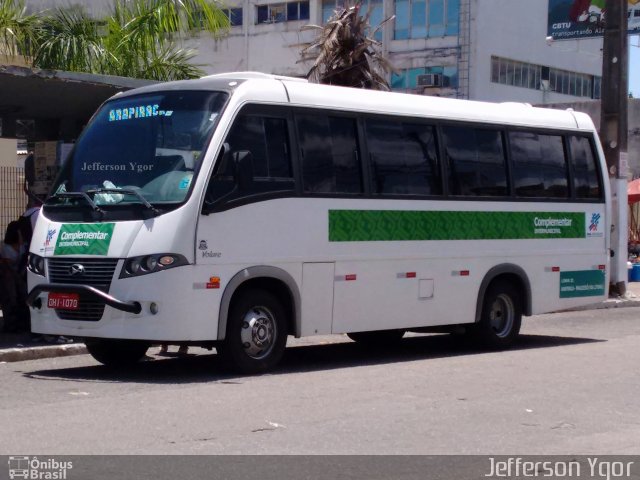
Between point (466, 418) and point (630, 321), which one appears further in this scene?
point (630, 321)

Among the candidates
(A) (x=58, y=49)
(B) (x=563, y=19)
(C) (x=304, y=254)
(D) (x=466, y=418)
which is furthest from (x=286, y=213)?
(B) (x=563, y=19)

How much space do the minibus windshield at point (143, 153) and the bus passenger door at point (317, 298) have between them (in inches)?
72.1

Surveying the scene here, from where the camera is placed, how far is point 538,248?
14.9m

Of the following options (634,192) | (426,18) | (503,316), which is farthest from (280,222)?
(426,18)

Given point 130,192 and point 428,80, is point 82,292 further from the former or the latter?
point 428,80

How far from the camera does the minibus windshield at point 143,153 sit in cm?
A: 1105

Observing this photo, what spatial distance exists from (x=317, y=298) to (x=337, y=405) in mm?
2485

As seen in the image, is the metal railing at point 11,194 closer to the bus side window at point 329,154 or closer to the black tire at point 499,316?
the bus side window at point 329,154

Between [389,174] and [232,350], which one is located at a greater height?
[389,174]

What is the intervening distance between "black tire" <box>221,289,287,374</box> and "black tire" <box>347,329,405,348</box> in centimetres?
313

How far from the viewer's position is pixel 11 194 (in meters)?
17.8

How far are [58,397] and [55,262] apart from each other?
1803 millimetres

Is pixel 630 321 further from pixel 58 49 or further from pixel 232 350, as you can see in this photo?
pixel 58 49

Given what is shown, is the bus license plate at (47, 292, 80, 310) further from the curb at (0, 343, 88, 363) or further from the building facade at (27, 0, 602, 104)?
the building facade at (27, 0, 602, 104)
